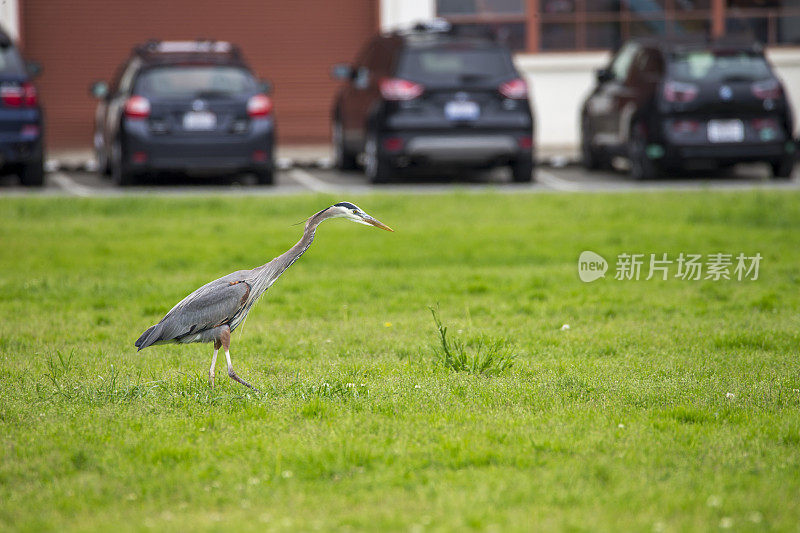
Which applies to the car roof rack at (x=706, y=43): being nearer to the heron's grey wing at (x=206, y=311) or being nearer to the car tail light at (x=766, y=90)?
the car tail light at (x=766, y=90)

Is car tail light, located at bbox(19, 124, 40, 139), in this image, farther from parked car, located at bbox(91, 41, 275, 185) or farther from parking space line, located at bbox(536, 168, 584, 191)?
parking space line, located at bbox(536, 168, 584, 191)

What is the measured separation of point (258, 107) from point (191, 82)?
923 millimetres

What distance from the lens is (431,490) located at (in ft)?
15.8

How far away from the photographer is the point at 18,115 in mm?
15805

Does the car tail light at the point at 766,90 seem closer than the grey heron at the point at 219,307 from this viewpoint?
No

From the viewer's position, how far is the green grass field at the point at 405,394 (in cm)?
469

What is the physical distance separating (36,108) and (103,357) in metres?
9.46

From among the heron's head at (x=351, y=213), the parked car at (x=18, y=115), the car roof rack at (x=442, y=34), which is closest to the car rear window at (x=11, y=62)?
the parked car at (x=18, y=115)

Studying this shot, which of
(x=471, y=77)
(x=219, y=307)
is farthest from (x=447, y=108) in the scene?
(x=219, y=307)

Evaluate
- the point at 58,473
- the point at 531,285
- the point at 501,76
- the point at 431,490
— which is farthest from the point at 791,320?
the point at 501,76

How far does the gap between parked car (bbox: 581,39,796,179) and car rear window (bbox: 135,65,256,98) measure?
518 cm

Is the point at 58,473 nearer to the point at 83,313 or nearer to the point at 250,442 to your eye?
the point at 250,442

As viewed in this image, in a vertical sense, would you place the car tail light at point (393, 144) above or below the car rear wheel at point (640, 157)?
above
